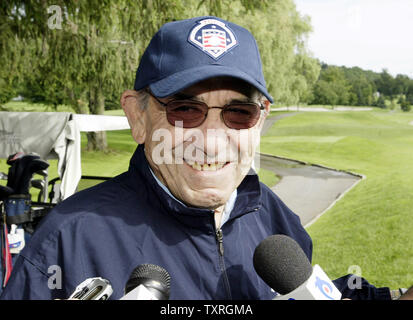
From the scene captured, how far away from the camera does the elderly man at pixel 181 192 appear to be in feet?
5.13

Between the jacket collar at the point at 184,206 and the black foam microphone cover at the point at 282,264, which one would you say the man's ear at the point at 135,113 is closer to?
the jacket collar at the point at 184,206

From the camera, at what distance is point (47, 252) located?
1.51m

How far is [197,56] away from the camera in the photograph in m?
1.62

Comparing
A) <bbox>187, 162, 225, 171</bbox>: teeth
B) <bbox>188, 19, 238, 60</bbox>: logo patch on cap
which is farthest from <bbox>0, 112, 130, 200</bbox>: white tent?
<bbox>188, 19, 238, 60</bbox>: logo patch on cap

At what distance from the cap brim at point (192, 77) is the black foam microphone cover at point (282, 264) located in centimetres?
64

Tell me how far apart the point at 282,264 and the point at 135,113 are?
3.16ft

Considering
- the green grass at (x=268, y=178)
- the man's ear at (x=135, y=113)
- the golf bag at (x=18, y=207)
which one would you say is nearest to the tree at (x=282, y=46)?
the green grass at (x=268, y=178)

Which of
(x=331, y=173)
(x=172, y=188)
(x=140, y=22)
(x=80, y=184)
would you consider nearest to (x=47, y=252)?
(x=172, y=188)

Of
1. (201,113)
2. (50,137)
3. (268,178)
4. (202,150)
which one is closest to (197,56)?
(201,113)

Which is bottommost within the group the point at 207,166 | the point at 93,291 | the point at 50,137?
the point at 50,137

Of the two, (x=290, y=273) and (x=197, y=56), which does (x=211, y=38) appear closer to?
(x=197, y=56)

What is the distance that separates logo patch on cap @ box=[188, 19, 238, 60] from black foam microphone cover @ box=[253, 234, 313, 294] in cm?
77
